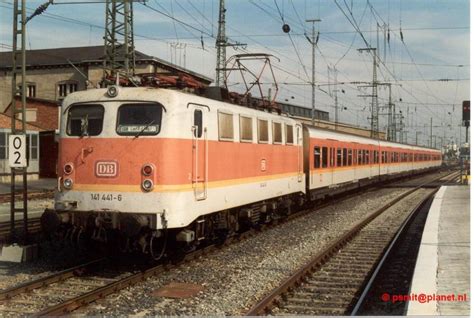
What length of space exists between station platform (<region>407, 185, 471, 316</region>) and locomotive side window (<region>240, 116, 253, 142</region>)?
4500 mm

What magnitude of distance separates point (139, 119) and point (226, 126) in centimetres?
239

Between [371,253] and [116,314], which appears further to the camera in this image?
[371,253]

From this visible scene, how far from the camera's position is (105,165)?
32.4 ft

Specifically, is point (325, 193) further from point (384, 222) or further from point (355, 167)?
point (355, 167)

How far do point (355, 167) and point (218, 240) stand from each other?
16073mm

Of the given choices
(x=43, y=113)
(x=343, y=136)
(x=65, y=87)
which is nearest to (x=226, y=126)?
(x=343, y=136)

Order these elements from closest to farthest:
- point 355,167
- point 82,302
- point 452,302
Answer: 1. point 452,302
2. point 82,302
3. point 355,167

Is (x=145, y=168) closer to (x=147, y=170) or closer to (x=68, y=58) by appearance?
(x=147, y=170)

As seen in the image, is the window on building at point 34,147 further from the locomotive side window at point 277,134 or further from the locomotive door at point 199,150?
the locomotive door at point 199,150

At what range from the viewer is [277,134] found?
15.3 meters

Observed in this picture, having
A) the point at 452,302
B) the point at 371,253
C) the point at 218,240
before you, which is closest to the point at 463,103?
the point at 371,253

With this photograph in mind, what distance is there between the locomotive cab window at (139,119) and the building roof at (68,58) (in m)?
41.0

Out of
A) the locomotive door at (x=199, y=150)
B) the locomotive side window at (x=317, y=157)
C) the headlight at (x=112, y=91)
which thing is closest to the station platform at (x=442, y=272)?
the locomotive door at (x=199, y=150)

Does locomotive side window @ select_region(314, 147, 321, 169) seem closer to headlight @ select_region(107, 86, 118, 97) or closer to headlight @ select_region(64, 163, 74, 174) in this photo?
headlight @ select_region(107, 86, 118, 97)
